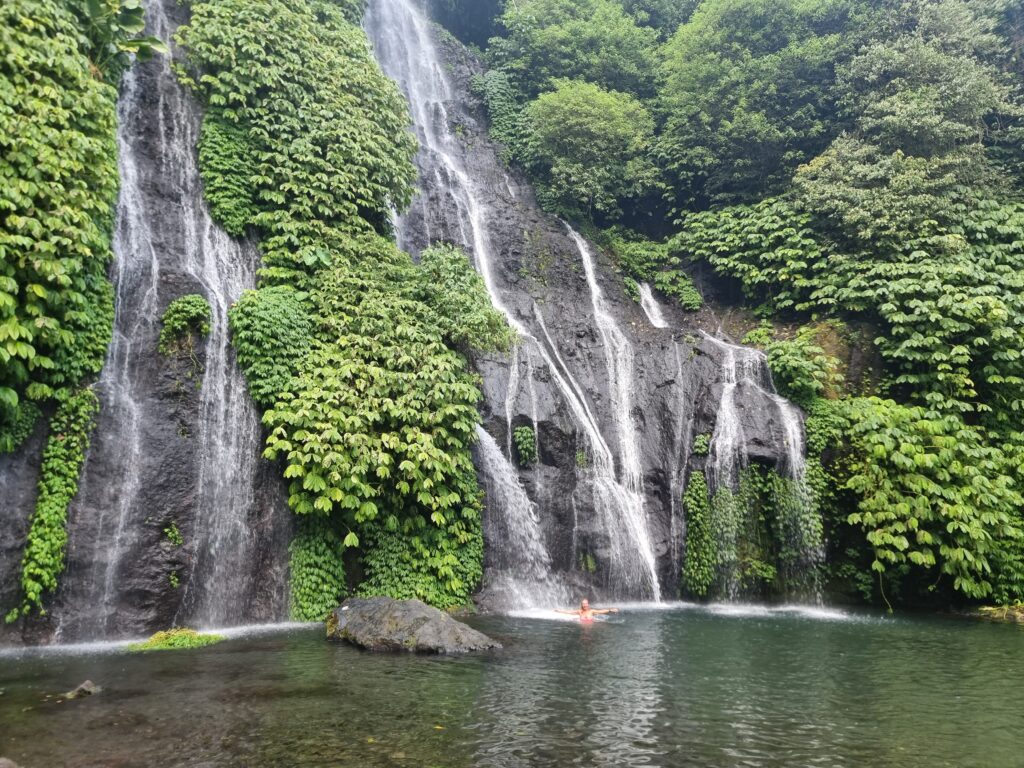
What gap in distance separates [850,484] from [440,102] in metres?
20.4

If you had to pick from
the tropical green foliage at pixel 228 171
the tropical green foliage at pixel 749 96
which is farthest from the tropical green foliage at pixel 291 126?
the tropical green foliage at pixel 749 96

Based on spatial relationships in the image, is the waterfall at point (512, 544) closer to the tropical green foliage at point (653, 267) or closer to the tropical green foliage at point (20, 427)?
the tropical green foliage at point (20, 427)

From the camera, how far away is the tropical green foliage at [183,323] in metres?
11.3

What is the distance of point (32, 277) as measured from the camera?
363 inches

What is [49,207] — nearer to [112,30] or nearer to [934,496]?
[112,30]

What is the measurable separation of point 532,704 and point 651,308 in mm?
15852

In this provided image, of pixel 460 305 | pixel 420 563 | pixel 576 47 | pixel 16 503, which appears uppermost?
pixel 576 47

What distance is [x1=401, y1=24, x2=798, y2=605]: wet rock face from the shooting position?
13898 mm

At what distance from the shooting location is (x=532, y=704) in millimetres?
6387

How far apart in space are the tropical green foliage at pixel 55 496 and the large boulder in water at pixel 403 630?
3.98m

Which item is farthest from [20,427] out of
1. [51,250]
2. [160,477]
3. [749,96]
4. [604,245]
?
[749,96]

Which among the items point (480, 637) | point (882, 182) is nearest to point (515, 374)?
point (480, 637)

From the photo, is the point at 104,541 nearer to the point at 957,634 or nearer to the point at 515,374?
the point at 515,374

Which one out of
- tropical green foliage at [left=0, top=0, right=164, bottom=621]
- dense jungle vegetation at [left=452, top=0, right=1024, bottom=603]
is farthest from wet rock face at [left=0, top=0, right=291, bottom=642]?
dense jungle vegetation at [left=452, top=0, right=1024, bottom=603]
